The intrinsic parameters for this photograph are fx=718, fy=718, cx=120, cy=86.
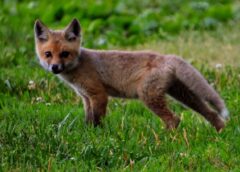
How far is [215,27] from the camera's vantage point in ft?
49.8

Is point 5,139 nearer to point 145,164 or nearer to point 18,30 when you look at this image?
point 145,164

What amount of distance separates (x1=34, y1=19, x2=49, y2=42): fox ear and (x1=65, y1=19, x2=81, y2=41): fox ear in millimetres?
255

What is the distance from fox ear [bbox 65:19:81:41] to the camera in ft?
28.9

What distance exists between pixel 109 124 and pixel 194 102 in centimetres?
107

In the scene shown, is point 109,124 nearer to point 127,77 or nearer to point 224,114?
point 127,77

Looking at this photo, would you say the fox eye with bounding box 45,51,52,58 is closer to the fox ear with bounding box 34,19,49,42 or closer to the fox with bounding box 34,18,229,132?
the fox with bounding box 34,18,229,132

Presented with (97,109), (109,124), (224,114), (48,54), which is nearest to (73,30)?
(48,54)

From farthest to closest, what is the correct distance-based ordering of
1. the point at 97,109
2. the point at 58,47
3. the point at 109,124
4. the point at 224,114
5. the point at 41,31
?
the point at 41,31, the point at 58,47, the point at 97,109, the point at 109,124, the point at 224,114

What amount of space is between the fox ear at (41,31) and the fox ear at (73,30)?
25 centimetres

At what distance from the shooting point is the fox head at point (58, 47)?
337 inches

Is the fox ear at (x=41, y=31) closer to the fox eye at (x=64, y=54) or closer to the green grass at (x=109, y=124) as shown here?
the fox eye at (x=64, y=54)

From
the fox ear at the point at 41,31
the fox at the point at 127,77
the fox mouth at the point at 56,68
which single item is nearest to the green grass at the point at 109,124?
the fox at the point at 127,77

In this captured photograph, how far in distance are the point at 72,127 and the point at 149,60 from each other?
1.26m

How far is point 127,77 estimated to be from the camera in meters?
8.65
